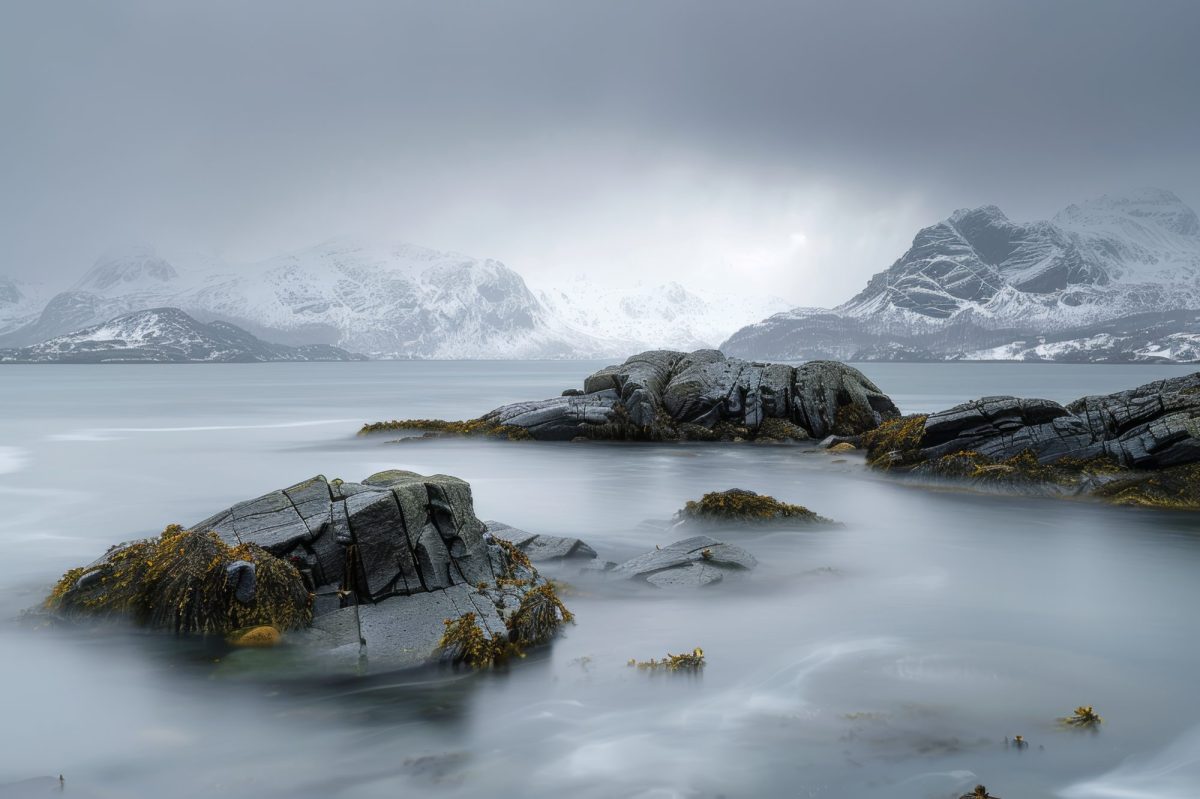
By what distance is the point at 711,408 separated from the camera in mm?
33594

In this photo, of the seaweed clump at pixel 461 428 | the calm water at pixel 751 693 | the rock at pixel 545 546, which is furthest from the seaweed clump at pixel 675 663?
the seaweed clump at pixel 461 428

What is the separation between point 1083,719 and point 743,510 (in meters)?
9.32

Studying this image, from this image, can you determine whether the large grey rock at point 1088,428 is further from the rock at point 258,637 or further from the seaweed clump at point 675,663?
the rock at point 258,637

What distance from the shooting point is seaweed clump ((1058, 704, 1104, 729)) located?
7547 mm

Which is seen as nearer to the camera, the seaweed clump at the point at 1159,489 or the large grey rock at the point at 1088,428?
the seaweed clump at the point at 1159,489

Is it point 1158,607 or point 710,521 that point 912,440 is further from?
point 1158,607

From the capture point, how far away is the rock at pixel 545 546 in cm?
1360

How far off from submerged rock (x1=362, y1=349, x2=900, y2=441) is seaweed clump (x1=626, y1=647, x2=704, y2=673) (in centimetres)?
2344

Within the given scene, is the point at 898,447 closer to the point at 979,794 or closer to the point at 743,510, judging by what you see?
the point at 743,510

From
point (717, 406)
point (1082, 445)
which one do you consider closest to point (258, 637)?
point (1082, 445)

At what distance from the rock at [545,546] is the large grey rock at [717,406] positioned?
18388mm

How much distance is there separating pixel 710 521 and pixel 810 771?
33.2ft

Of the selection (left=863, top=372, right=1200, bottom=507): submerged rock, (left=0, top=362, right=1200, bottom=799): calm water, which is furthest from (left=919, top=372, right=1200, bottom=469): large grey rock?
(left=0, top=362, right=1200, bottom=799): calm water

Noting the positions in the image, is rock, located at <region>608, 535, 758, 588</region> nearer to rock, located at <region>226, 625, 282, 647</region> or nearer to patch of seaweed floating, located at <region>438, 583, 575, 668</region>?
patch of seaweed floating, located at <region>438, 583, 575, 668</region>
